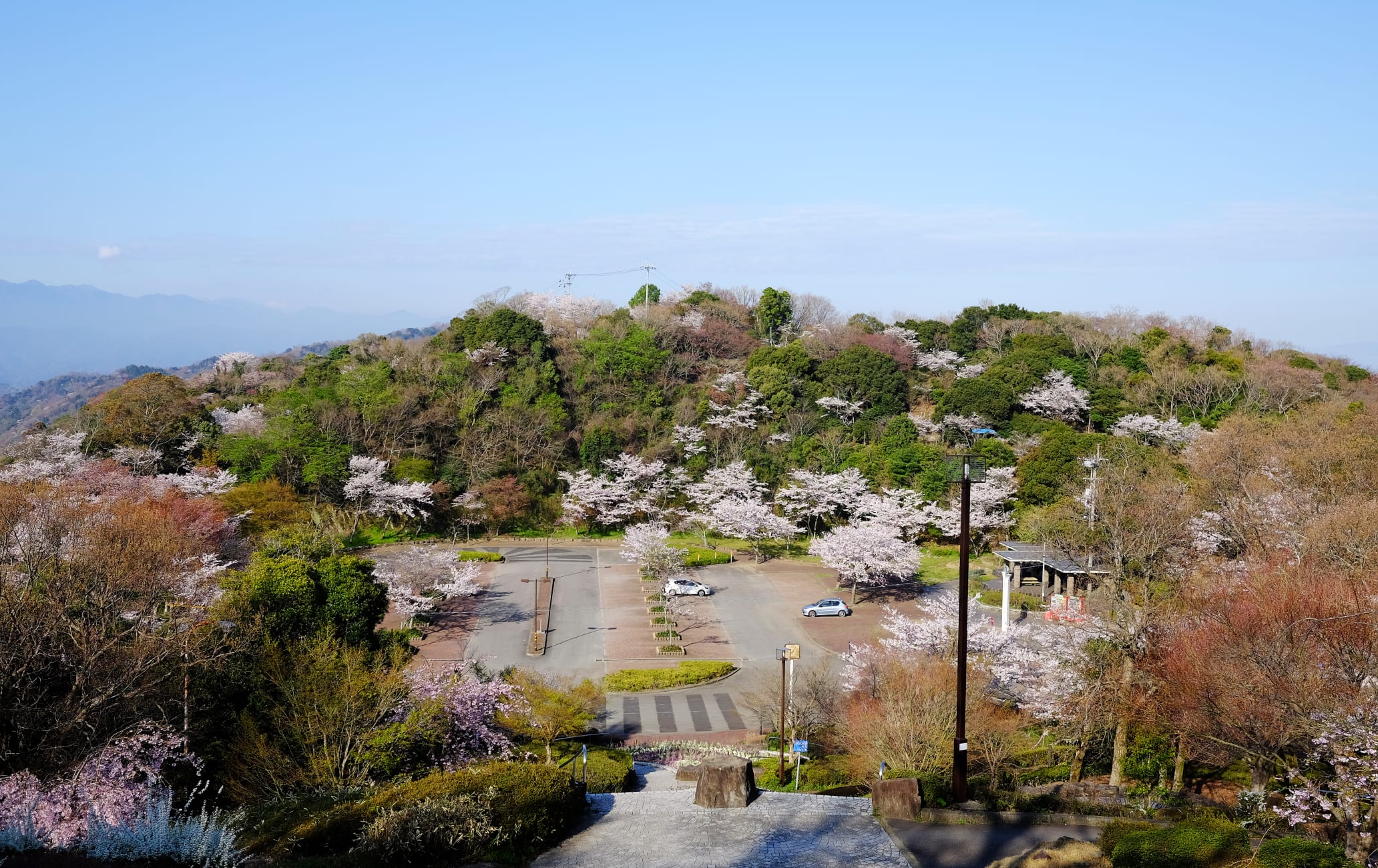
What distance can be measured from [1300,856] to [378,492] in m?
35.1

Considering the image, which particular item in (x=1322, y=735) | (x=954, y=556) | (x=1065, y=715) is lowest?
(x=954, y=556)

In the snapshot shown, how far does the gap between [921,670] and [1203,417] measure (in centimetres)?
3221

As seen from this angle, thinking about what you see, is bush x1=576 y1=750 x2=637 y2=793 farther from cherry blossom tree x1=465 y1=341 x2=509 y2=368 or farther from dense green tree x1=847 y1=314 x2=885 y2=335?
dense green tree x1=847 y1=314 x2=885 y2=335

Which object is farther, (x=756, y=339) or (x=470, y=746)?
(x=756, y=339)

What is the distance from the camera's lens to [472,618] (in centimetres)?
2988

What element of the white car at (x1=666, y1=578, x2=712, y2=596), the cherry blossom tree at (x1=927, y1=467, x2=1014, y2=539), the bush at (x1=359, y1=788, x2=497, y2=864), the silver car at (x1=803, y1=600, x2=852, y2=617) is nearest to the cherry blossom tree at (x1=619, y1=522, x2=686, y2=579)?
the white car at (x1=666, y1=578, x2=712, y2=596)

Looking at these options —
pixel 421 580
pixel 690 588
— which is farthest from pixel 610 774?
pixel 690 588

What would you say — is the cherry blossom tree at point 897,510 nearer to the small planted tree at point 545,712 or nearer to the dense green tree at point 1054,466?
the dense green tree at point 1054,466

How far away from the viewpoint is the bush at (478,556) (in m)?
36.8

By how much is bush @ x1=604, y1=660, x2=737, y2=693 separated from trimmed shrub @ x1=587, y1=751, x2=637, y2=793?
22.3ft

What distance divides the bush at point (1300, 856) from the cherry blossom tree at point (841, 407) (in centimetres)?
3855

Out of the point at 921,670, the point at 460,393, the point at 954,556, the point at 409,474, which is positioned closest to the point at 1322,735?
the point at 921,670

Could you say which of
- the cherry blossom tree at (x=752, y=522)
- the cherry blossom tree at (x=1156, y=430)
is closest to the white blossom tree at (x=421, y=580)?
the cherry blossom tree at (x=752, y=522)

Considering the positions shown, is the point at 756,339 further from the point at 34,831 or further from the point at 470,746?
the point at 34,831
